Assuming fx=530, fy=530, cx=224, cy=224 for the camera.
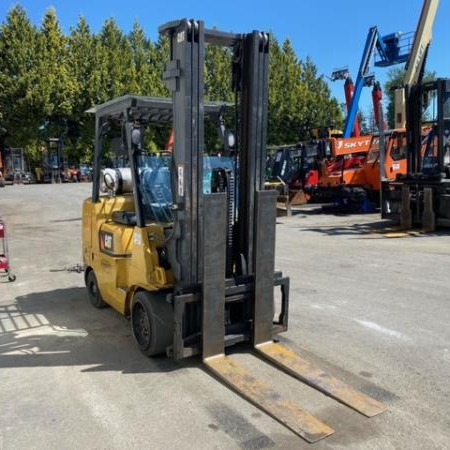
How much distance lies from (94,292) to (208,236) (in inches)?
114

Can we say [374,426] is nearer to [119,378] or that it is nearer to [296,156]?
[119,378]

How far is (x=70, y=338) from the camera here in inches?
216

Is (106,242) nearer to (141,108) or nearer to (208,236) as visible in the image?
(141,108)

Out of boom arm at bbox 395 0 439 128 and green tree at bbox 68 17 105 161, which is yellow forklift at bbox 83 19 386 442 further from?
green tree at bbox 68 17 105 161

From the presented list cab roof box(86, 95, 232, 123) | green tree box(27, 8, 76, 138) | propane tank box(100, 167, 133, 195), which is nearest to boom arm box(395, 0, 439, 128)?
cab roof box(86, 95, 232, 123)

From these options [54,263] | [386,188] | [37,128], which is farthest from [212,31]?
[37,128]

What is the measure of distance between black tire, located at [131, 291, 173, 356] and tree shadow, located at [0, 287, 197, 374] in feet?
0.44

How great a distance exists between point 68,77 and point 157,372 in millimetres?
40461

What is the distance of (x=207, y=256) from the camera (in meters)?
4.30

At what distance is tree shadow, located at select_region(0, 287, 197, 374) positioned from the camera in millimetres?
4742

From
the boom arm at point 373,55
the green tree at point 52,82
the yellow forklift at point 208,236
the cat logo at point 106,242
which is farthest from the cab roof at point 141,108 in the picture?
the green tree at point 52,82

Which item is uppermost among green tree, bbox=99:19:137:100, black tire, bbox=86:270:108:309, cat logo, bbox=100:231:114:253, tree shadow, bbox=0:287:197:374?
green tree, bbox=99:19:137:100

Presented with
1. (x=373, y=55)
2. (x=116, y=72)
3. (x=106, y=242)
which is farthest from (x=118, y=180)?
(x=116, y=72)

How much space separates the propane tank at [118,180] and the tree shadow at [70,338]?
1480mm
